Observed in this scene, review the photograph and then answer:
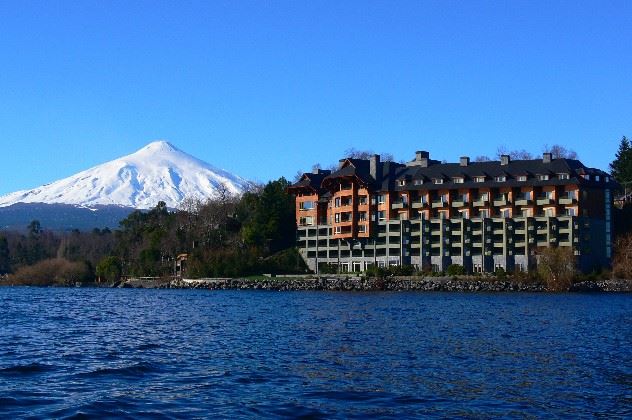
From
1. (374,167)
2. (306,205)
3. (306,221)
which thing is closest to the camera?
(374,167)

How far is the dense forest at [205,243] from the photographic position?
12169 centimetres

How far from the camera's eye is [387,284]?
9944 cm

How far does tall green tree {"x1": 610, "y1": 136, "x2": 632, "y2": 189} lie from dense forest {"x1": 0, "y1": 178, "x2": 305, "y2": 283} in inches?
1847

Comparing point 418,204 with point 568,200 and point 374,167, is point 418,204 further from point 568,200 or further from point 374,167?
point 568,200

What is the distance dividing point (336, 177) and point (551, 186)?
28890mm

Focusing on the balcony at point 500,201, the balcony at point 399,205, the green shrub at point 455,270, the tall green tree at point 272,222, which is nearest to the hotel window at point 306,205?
the tall green tree at point 272,222

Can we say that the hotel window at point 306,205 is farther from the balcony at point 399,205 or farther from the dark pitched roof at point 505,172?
the dark pitched roof at point 505,172

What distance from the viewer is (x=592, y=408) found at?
21406mm

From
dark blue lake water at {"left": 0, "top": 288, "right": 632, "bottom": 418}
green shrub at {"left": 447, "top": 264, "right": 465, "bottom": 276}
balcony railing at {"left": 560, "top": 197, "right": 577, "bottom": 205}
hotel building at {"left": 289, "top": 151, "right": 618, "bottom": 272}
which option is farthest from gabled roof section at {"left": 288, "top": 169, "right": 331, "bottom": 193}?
dark blue lake water at {"left": 0, "top": 288, "right": 632, "bottom": 418}

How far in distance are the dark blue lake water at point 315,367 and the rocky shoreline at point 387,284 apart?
42.8 meters

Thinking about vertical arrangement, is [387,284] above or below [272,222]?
below

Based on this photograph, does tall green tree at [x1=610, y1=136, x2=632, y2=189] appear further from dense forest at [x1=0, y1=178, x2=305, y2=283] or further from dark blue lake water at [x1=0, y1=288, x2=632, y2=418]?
dark blue lake water at [x1=0, y1=288, x2=632, y2=418]

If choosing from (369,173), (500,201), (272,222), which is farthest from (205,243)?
(500,201)

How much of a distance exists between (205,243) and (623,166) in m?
61.5
